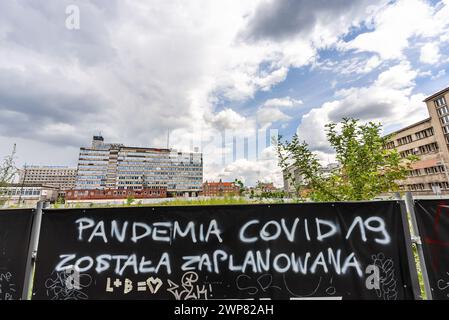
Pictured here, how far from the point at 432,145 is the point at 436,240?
63.1 m

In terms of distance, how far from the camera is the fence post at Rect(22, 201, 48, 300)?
2.45m

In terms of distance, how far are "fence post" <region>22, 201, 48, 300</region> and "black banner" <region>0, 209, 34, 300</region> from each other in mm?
48

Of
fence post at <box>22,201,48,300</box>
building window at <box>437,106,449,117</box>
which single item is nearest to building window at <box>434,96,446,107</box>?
building window at <box>437,106,449,117</box>

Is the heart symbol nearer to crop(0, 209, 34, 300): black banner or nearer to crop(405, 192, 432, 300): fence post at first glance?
crop(0, 209, 34, 300): black banner

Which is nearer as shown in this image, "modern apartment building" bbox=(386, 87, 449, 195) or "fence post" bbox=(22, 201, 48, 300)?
"fence post" bbox=(22, 201, 48, 300)

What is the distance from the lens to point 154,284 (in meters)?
2.38

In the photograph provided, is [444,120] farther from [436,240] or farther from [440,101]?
[436,240]

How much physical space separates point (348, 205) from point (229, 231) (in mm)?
1568

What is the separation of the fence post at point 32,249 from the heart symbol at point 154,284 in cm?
156
